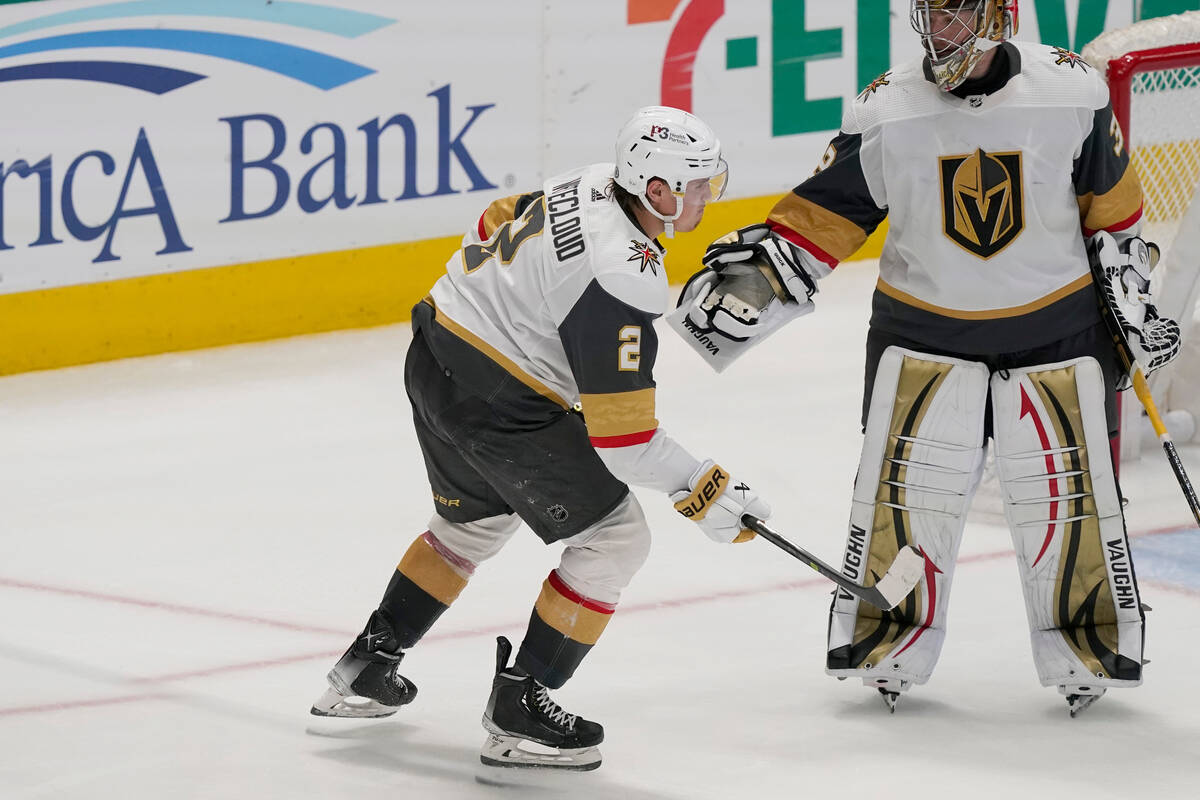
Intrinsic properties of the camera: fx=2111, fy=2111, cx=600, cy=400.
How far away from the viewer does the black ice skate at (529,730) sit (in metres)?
3.70

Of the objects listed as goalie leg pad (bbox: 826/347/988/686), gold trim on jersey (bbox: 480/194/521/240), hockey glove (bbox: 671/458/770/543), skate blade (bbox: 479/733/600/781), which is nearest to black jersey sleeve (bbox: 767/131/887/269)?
goalie leg pad (bbox: 826/347/988/686)

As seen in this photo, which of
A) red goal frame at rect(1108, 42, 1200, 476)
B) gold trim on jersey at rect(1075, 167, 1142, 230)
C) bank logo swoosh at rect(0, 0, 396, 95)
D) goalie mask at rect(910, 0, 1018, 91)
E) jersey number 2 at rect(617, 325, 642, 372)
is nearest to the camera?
jersey number 2 at rect(617, 325, 642, 372)

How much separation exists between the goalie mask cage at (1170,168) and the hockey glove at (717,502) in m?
2.48

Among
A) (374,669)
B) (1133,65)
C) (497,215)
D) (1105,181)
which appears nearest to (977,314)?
(1105,181)

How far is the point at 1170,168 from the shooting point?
19.5 ft

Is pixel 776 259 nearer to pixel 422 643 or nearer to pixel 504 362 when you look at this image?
pixel 504 362

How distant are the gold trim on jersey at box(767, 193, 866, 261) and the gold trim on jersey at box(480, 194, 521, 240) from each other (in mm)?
502

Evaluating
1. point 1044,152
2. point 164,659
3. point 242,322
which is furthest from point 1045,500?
point 242,322

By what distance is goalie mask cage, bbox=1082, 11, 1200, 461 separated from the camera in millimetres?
5766

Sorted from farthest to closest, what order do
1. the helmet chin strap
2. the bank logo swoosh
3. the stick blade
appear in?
1. the bank logo swoosh
2. the stick blade
3. the helmet chin strap

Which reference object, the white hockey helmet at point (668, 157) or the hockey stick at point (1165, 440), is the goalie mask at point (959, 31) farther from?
the hockey stick at point (1165, 440)

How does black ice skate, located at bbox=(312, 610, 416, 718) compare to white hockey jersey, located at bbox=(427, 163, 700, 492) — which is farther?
black ice skate, located at bbox=(312, 610, 416, 718)

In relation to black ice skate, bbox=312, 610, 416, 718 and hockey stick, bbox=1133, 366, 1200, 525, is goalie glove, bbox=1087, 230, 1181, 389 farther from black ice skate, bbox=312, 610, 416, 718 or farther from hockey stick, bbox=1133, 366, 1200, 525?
black ice skate, bbox=312, 610, 416, 718

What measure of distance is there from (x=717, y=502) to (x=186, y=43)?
12.7 feet
